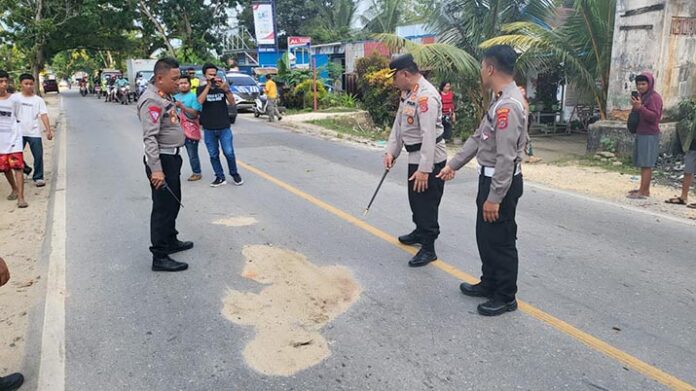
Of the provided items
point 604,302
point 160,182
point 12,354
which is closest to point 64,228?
point 160,182

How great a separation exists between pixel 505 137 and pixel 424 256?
1.67 m

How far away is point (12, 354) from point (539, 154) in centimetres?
1084

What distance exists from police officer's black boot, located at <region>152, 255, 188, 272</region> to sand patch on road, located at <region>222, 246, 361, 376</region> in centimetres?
57

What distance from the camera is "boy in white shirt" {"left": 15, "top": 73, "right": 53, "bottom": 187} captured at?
7.99 metres

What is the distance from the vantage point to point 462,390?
9.87ft

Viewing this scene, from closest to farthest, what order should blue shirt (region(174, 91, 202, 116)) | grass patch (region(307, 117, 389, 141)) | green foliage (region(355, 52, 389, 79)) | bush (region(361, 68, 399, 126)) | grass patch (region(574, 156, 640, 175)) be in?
blue shirt (region(174, 91, 202, 116)) < grass patch (region(574, 156, 640, 175)) < grass patch (region(307, 117, 389, 141)) < bush (region(361, 68, 399, 126)) < green foliage (region(355, 52, 389, 79))

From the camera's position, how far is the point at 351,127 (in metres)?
17.2

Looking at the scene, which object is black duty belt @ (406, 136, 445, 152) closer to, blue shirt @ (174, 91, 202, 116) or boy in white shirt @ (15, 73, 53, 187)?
blue shirt @ (174, 91, 202, 116)

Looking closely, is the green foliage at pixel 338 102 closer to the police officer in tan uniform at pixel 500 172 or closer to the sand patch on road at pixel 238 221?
the sand patch on road at pixel 238 221

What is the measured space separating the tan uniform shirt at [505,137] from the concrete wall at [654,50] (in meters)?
7.79

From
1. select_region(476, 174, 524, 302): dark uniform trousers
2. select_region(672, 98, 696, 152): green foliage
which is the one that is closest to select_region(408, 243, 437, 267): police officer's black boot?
select_region(476, 174, 524, 302): dark uniform trousers

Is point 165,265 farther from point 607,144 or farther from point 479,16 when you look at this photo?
point 479,16

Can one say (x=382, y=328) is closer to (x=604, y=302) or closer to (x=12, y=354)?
(x=604, y=302)

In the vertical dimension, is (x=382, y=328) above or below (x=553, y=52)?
below
